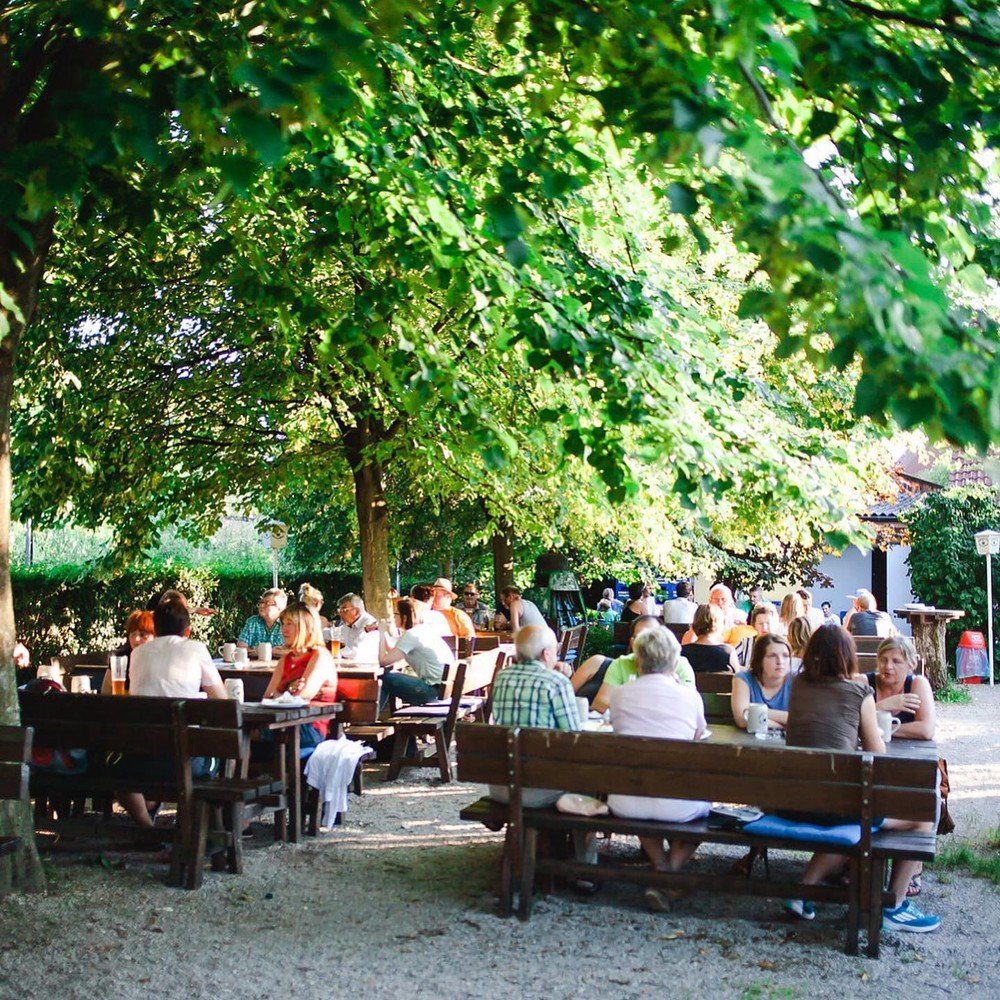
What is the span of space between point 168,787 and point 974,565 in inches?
776

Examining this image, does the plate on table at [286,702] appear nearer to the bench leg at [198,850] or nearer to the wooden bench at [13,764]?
the bench leg at [198,850]

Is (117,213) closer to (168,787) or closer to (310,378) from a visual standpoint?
(168,787)

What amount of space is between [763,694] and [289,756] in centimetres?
308

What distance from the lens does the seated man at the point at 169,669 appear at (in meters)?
8.01

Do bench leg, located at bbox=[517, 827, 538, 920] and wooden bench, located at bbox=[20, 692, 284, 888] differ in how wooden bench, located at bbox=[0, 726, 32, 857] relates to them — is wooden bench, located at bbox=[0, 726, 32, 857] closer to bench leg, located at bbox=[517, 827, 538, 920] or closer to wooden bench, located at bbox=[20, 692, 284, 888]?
wooden bench, located at bbox=[20, 692, 284, 888]

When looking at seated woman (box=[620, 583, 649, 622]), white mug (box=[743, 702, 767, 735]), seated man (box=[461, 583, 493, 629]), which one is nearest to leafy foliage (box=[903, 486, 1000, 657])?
seated woman (box=[620, 583, 649, 622])

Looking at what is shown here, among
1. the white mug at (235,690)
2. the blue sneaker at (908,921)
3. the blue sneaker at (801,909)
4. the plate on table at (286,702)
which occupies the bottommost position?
the blue sneaker at (908,921)

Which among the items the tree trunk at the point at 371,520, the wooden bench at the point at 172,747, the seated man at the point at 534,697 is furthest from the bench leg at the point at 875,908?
the tree trunk at the point at 371,520

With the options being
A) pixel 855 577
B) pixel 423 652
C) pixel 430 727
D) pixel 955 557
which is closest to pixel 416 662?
pixel 423 652

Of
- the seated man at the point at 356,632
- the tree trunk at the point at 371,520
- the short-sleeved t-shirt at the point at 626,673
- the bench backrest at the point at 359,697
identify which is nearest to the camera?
the short-sleeved t-shirt at the point at 626,673

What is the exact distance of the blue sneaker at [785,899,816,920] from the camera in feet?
21.4

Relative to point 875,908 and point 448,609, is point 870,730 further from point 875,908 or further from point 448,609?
point 448,609

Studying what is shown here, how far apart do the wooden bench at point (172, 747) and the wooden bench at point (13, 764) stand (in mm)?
1063

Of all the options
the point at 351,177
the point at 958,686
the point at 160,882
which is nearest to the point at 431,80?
the point at 351,177
